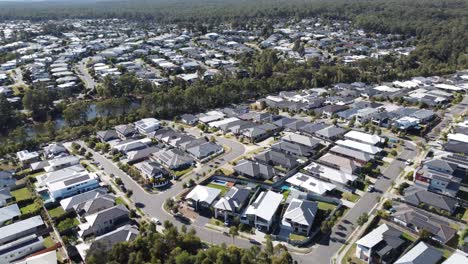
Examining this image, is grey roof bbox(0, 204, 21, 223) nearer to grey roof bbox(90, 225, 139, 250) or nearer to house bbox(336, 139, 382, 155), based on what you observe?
grey roof bbox(90, 225, 139, 250)

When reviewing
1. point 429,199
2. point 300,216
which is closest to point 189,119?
point 300,216

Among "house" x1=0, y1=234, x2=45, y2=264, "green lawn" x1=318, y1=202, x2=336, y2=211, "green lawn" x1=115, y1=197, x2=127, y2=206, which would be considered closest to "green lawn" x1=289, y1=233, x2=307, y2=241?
"green lawn" x1=318, y1=202, x2=336, y2=211

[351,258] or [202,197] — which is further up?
[202,197]

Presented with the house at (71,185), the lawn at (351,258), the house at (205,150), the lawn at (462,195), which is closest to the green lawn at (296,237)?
the lawn at (351,258)

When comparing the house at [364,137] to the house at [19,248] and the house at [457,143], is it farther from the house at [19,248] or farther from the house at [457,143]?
the house at [19,248]

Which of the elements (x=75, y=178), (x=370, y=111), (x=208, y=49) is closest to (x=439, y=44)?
(x=370, y=111)

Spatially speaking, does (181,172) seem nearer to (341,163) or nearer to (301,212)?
(301,212)

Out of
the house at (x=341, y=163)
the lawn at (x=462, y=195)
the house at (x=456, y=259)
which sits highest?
the house at (x=456, y=259)
